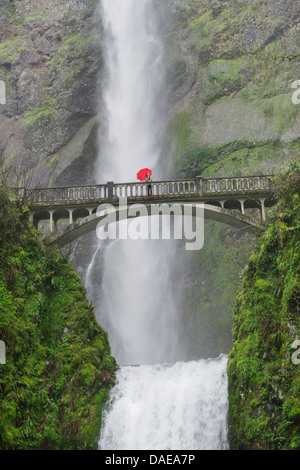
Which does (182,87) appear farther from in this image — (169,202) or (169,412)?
(169,412)

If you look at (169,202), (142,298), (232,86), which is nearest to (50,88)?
(232,86)

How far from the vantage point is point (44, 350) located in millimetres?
13984

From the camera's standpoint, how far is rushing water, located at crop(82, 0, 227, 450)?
13.1 metres

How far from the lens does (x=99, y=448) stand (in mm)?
12781

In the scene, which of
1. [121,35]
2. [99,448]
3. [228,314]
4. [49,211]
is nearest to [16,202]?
[49,211]

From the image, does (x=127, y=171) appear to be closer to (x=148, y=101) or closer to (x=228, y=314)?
(x=148, y=101)

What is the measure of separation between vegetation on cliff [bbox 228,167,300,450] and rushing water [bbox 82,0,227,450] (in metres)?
1.22

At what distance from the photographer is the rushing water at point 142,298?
13.1 metres

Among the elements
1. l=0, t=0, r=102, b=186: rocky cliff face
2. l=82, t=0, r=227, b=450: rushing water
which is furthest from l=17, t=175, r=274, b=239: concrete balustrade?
l=0, t=0, r=102, b=186: rocky cliff face

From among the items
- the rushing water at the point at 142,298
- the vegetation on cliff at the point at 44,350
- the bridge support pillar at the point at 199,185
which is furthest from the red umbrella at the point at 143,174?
the rushing water at the point at 142,298

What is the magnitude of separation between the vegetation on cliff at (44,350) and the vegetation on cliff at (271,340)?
13.8 ft

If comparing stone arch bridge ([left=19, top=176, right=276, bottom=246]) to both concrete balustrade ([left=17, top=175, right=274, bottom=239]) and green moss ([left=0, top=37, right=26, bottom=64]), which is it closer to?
concrete balustrade ([left=17, top=175, right=274, bottom=239])

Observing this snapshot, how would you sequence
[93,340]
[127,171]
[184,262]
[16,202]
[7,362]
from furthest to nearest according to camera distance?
1. [127,171]
2. [184,262]
3. [16,202]
4. [93,340]
5. [7,362]

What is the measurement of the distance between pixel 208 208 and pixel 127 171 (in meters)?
15.7
